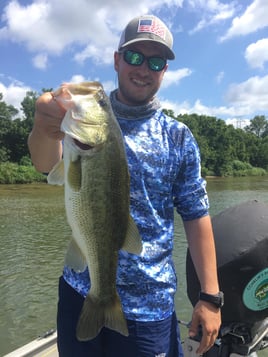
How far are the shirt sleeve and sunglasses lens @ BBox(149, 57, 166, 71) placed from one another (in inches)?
15.5

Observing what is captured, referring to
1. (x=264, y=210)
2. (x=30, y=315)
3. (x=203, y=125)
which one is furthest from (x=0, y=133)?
(x=264, y=210)

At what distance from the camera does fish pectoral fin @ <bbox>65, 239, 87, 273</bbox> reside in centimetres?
199

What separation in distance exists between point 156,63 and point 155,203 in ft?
2.70

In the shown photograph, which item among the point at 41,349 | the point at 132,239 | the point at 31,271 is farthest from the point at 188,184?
the point at 31,271

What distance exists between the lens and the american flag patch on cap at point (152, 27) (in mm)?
2318

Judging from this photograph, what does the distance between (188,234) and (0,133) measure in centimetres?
5258

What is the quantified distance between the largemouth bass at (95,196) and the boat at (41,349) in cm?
215

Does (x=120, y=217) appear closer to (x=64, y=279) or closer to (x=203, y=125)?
(x=64, y=279)

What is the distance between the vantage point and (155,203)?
2.28 m

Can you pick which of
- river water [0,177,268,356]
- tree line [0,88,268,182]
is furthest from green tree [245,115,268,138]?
river water [0,177,268,356]

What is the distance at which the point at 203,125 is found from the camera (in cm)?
7600

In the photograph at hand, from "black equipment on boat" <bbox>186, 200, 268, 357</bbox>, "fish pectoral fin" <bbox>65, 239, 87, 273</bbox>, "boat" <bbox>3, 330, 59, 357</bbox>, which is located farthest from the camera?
"boat" <bbox>3, 330, 59, 357</bbox>

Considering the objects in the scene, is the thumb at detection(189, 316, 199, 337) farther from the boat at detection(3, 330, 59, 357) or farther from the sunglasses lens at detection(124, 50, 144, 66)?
the boat at detection(3, 330, 59, 357)

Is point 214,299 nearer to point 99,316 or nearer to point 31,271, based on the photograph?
point 99,316
